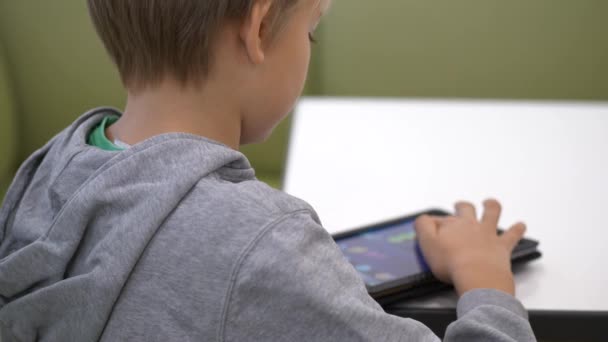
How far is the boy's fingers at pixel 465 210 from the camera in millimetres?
778

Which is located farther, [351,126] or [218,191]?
[351,126]

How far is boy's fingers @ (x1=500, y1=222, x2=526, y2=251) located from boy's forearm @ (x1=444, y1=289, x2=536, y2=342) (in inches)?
4.0

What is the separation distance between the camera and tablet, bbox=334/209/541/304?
0.66 meters

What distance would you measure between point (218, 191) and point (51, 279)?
5.1 inches

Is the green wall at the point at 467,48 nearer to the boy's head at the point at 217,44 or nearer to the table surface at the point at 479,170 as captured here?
the table surface at the point at 479,170

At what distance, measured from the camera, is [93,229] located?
1.66ft

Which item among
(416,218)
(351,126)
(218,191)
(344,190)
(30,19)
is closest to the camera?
(218,191)

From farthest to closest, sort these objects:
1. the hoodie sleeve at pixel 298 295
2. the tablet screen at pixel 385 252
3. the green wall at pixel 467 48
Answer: the green wall at pixel 467 48 → the tablet screen at pixel 385 252 → the hoodie sleeve at pixel 298 295

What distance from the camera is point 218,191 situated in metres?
0.49

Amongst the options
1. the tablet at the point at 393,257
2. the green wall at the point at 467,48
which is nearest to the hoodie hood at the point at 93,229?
the tablet at the point at 393,257

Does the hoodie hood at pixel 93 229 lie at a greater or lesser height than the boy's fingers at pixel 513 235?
greater

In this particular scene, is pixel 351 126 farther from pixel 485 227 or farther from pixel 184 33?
pixel 184 33

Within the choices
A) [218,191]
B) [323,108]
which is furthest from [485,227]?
[323,108]

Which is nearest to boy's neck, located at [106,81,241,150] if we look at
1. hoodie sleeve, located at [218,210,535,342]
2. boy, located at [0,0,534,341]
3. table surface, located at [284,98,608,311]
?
boy, located at [0,0,534,341]
